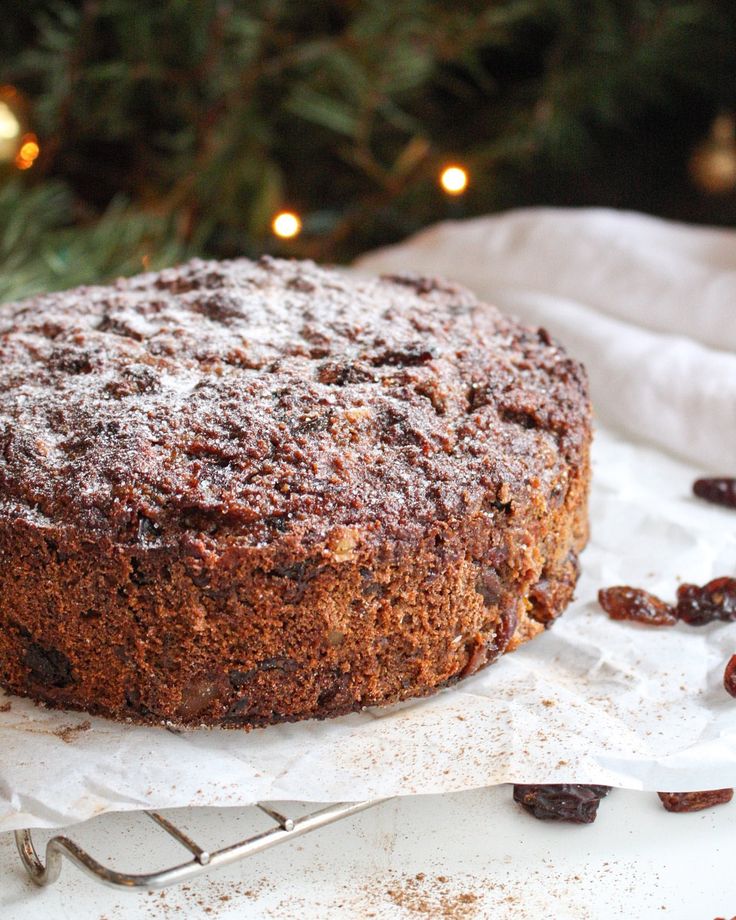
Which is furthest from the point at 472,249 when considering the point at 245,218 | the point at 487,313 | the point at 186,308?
the point at 186,308

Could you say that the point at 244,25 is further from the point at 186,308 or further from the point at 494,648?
→ the point at 494,648

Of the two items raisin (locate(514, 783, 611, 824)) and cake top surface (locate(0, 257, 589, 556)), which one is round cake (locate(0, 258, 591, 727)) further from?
raisin (locate(514, 783, 611, 824))

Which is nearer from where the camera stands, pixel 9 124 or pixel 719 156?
pixel 9 124

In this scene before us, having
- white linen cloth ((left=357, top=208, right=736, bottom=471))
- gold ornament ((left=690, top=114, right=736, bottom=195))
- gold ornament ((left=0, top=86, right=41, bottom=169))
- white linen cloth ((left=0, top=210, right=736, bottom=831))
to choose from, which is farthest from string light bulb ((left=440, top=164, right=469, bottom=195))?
gold ornament ((left=690, top=114, right=736, bottom=195))

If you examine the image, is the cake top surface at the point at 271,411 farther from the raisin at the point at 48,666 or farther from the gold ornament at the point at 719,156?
the gold ornament at the point at 719,156

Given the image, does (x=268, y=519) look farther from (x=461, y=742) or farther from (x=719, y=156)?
(x=719, y=156)

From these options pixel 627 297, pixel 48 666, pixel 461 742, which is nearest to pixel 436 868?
pixel 461 742
